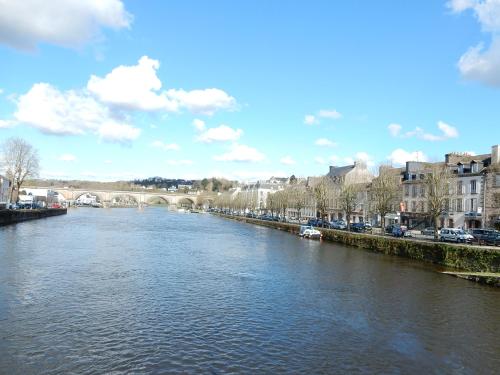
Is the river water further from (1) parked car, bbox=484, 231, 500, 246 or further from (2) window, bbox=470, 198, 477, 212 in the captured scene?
(2) window, bbox=470, 198, 477, 212

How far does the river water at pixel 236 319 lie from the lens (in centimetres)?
1451

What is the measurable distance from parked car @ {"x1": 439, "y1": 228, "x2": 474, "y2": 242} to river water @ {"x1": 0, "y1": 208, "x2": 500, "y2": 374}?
16767 mm

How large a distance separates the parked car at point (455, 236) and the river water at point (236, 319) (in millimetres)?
16767

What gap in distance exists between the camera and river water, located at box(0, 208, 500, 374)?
14.5 m

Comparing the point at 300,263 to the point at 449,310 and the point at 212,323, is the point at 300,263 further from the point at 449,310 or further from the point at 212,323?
the point at 212,323

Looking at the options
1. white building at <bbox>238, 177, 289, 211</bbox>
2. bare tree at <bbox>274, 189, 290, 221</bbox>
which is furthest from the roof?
white building at <bbox>238, 177, 289, 211</bbox>

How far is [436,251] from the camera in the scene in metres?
39.0

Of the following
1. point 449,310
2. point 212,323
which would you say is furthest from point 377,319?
point 212,323

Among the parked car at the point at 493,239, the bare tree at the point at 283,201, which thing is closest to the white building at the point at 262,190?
the bare tree at the point at 283,201

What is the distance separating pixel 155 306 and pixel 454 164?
57.7 metres

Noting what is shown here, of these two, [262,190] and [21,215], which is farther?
[262,190]

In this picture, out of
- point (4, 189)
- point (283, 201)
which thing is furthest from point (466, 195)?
point (4, 189)

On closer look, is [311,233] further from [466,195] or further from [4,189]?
[4,189]

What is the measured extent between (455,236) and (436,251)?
1053cm
